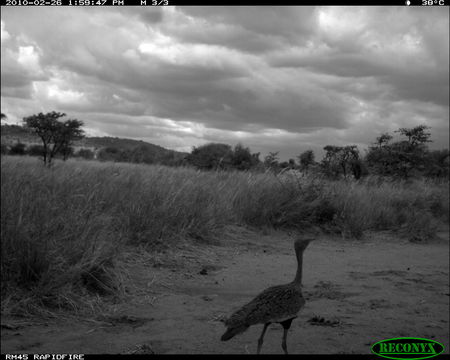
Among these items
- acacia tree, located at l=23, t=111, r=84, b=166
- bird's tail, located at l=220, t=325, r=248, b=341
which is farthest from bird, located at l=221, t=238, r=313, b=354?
acacia tree, located at l=23, t=111, r=84, b=166

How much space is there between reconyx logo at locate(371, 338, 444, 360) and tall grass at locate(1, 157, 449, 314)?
2703mm

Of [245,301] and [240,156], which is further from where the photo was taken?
[240,156]

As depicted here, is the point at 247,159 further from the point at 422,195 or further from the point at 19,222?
the point at 19,222

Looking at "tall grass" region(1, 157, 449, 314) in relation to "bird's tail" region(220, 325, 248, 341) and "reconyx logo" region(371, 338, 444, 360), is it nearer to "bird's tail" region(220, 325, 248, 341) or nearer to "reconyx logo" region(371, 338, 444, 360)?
"bird's tail" region(220, 325, 248, 341)

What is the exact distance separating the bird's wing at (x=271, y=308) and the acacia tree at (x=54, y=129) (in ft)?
97.6

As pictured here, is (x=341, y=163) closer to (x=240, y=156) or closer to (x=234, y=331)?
(x=240, y=156)

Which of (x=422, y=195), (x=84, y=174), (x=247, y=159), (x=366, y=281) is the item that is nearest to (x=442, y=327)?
(x=366, y=281)

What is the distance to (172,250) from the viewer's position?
23.9 feet

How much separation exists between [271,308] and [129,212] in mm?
4441

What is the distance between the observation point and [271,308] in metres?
3.27

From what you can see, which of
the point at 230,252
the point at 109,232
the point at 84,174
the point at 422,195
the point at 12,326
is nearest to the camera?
the point at 12,326

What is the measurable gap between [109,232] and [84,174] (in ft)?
9.18

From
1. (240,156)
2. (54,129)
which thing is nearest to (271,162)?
(240,156)

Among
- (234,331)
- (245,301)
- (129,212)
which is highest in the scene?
(129,212)
